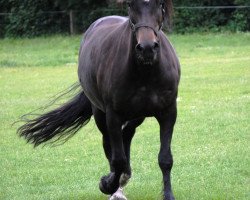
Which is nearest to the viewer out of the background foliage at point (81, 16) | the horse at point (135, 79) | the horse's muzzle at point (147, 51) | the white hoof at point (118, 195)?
the horse's muzzle at point (147, 51)

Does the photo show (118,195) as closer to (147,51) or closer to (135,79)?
(135,79)

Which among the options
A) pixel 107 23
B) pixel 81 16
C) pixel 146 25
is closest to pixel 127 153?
pixel 107 23

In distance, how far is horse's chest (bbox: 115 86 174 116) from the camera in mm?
5793

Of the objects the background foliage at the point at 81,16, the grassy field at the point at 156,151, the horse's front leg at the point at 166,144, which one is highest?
the horse's front leg at the point at 166,144

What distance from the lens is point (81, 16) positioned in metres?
34.9

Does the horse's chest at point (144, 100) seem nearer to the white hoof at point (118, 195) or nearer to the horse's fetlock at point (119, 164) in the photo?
the horse's fetlock at point (119, 164)

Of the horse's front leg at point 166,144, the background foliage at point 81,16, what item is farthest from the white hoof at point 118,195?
the background foliage at point 81,16

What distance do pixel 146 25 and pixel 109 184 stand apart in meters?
2.03

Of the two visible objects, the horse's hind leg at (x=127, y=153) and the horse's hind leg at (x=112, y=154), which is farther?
the horse's hind leg at (x=127, y=153)

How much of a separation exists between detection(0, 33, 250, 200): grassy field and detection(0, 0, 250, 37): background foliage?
42.7ft

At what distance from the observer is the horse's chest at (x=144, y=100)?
19.0 feet

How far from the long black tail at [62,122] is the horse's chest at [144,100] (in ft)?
6.33

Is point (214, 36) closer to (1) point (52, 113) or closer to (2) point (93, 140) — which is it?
(2) point (93, 140)

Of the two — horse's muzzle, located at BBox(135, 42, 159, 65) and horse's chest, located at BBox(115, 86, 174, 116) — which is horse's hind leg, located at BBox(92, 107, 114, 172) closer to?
horse's chest, located at BBox(115, 86, 174, 116)
